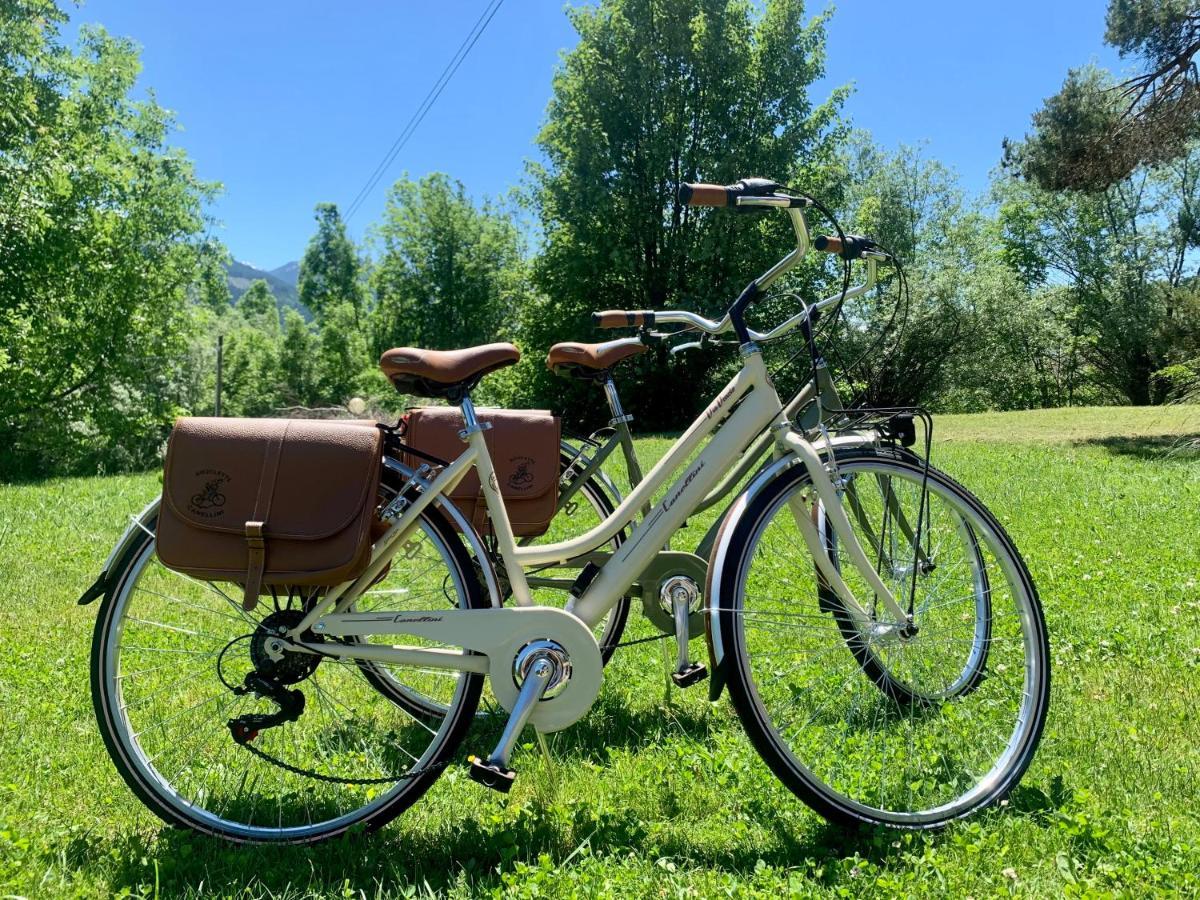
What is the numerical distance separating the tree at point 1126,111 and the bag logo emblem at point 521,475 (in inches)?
488

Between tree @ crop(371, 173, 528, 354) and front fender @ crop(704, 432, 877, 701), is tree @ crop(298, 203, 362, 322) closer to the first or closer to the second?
tree @ crop(371, 173, 528, 354)

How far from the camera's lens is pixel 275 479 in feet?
6.84

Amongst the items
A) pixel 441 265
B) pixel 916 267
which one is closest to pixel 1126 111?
pixel 916 267

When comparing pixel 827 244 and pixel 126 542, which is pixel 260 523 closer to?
pixel 126 542

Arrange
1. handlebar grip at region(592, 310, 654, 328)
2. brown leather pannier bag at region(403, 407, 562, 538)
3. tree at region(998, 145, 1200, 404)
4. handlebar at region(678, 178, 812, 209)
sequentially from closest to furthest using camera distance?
1. handlebar at region(678, 178, 812, 209)
2. handlebar grip at region(592, 310, 654, 328)
3. brown leather pannier bag at region(403, 407, 562, 538)
4. tree at region(998, 145, 1200, 404)

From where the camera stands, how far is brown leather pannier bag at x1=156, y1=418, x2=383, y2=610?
2.05 meters

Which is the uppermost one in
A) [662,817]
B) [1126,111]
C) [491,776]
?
[1126,111]

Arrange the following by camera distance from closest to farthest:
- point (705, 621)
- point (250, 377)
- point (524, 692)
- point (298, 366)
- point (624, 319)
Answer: point (524, 692) < point (705, 621) < point (624, 319) < point (298, 366) < point (250, 377)

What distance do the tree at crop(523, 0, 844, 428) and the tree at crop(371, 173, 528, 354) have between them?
15123 mm

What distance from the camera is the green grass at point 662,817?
194 centimetres

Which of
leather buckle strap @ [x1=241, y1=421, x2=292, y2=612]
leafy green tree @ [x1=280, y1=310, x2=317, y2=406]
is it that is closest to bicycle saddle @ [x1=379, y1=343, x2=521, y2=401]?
leather buckle strap @ [x1=241, y1=421, x2=292, y2=612]

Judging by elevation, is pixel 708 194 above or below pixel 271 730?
above

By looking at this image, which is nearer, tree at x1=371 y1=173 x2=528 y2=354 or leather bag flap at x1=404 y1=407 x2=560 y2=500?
leather bag flap at x1=404 y1=407 x2=560 y2=500

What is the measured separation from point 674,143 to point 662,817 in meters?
21.8
